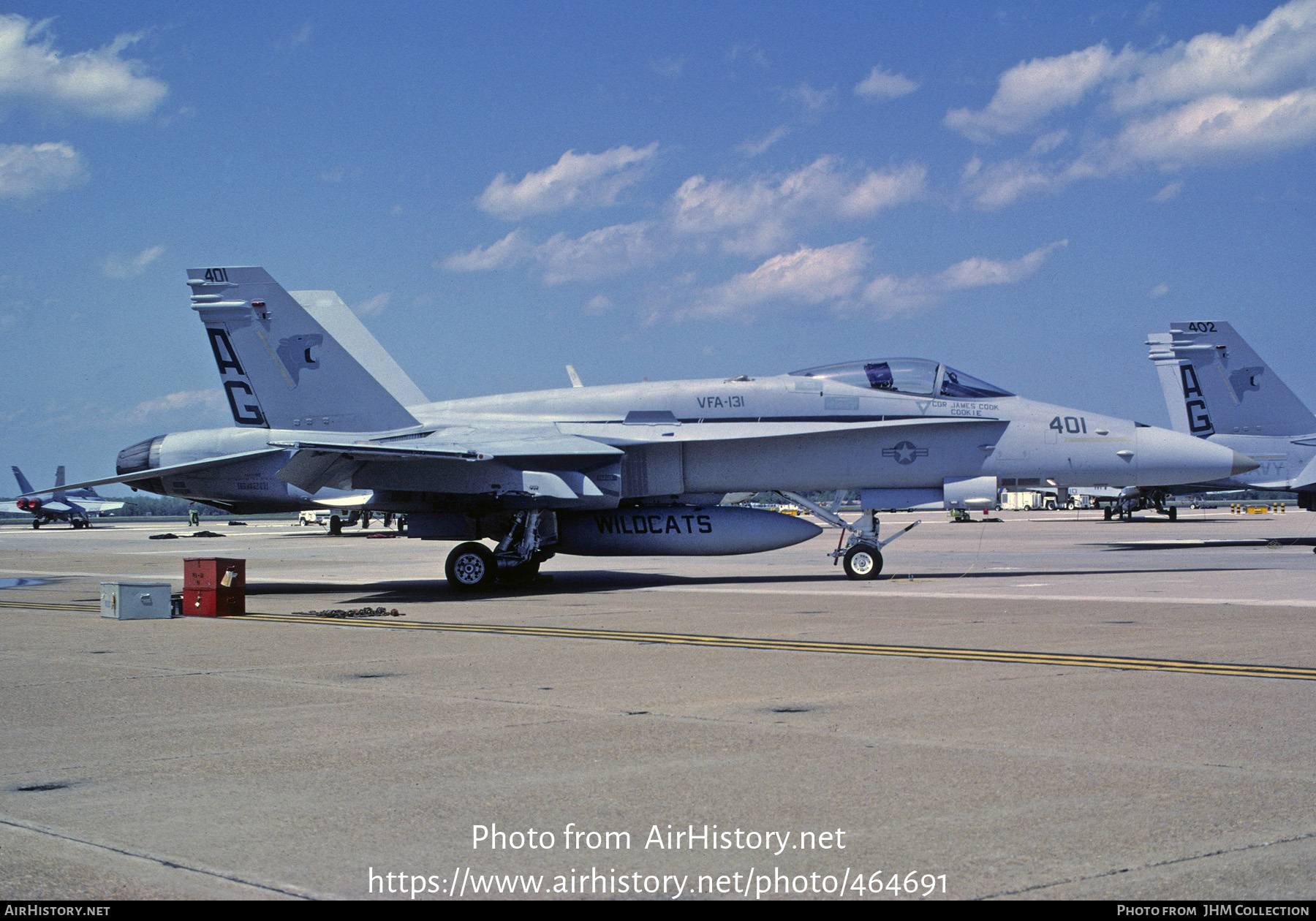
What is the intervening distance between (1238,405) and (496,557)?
812 inches

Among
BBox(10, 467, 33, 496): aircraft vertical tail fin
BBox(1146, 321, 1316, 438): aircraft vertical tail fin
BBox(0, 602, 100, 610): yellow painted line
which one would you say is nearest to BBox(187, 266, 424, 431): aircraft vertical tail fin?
BBox(0, 602, 100, 610): yellow painted line

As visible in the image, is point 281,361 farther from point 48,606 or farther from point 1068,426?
point 1068,426

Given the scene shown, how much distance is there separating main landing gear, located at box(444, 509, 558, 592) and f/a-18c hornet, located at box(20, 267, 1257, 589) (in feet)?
0.09

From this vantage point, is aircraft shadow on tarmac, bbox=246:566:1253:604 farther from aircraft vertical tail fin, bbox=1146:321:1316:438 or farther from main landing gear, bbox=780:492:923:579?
aircraft vertical tail fin, bbox=1146:321:1316:438

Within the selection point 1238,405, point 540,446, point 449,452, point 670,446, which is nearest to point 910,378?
point 670,446

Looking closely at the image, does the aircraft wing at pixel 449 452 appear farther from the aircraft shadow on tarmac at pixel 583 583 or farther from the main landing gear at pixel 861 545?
the main landing gear at pixel 861 545

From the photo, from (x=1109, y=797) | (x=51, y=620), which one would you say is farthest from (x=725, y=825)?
(x=51, y=620)

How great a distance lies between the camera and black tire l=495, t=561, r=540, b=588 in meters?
18.1

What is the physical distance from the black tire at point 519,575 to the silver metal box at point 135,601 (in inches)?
204

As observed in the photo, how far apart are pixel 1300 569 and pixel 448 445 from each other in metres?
14.8

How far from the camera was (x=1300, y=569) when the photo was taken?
20016 millimetres

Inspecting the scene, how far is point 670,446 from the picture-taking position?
18.3 m

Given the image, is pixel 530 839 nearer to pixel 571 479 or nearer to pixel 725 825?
pixel 725 825

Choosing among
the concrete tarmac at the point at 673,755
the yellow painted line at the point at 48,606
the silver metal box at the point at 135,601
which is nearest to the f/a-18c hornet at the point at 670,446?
the yellow painted line at the point at 48,606
